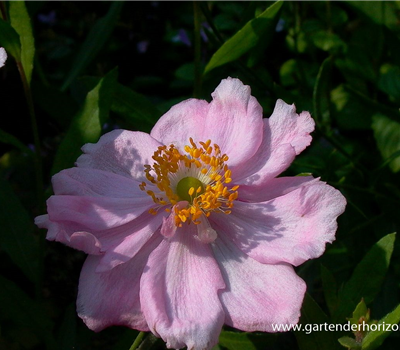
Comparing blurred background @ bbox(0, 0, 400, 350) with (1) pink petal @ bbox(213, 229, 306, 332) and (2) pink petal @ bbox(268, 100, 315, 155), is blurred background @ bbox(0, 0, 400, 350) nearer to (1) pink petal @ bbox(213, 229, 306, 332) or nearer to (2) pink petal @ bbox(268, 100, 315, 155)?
(1) pink petal @ bbox(213, 229, 306, 332)

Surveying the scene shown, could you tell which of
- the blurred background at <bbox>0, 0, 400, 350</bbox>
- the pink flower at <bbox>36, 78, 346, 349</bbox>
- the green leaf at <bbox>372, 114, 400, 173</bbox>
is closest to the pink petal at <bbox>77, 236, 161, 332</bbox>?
the pink flower at <bbox>36, 78, 346, 349</bbox>

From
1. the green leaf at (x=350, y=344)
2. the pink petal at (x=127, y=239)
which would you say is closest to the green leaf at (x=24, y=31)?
the pink petal at (x=127, y=239)

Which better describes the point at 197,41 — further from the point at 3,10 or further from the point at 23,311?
the point at 23,311

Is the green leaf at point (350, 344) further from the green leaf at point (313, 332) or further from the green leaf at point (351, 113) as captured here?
the green leaf at point (351, 113)

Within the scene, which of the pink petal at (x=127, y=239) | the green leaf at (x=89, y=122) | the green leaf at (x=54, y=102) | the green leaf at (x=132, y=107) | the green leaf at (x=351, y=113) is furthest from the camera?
the green leaf at (x=351, y=113)

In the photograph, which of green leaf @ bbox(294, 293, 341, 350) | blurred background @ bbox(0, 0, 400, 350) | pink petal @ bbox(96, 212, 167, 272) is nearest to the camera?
pink petal @ bbox(96, 212, 167, 272)

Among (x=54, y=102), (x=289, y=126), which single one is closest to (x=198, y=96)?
(x=289, y=126)
